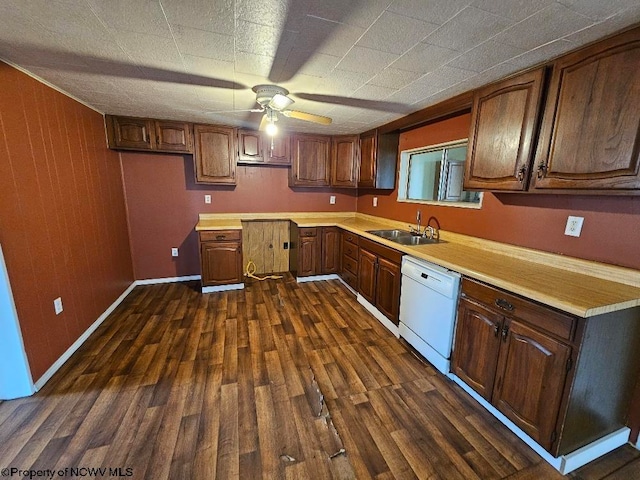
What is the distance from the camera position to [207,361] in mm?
2184

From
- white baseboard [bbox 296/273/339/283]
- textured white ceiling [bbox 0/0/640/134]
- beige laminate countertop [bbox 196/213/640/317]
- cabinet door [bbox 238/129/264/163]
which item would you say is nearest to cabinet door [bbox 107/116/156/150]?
textured white ceiling [bbox 0/0/640/134]

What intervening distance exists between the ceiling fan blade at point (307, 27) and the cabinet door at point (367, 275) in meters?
1.95

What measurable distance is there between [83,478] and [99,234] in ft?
7.36

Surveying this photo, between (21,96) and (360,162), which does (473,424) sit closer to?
(360,162)

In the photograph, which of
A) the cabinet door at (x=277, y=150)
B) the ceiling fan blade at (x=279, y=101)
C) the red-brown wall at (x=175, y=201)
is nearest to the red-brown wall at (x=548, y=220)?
the ceiling fan blade at (x=279, y=101)

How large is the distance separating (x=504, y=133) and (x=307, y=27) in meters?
1.44

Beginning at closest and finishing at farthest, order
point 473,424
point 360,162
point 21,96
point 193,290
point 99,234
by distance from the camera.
A: point 473,424 → point 21,96 → point 99,234 → point 193,290 → point 360,162

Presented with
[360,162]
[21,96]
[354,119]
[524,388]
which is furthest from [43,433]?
[360,162]

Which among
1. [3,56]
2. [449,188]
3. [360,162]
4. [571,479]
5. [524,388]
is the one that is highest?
[3,56]

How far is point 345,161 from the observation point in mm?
4016

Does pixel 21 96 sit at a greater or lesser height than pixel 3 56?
lesser

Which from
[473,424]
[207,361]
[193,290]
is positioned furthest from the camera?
[193,290]

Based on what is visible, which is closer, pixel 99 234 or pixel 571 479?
pixel 571 479

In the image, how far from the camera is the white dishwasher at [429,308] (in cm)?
195
